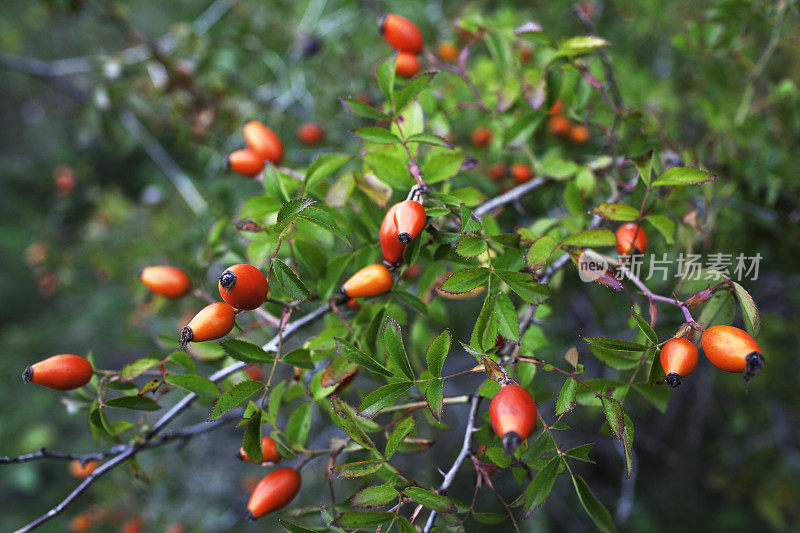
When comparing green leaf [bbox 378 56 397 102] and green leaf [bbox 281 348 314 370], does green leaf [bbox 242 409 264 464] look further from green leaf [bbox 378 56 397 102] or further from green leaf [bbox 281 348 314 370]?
green leaf [bbox 378 56 397 102]

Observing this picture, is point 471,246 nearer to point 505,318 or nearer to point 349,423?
point 505,318

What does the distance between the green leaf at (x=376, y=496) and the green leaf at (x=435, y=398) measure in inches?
5.7

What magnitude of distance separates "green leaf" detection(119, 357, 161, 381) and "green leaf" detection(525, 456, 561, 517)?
74 cm

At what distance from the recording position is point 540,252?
0.92 meters

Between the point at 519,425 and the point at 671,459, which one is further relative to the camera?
the point at 671,459

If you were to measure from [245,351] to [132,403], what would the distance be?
1.03 feet

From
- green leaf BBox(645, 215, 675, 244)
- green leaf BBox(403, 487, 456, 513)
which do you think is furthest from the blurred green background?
green leaf BBox(403, 487, 456, 513)

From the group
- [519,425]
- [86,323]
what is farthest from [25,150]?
[519,425]

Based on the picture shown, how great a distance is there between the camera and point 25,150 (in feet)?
37.1

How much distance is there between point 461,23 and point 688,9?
234cm

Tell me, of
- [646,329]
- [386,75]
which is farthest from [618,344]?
[386,75]

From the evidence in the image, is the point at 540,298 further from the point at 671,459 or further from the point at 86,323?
the point at 86,323

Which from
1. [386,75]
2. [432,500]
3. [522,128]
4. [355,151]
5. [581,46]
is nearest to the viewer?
[432,500]

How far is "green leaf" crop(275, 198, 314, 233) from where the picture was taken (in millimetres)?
779
